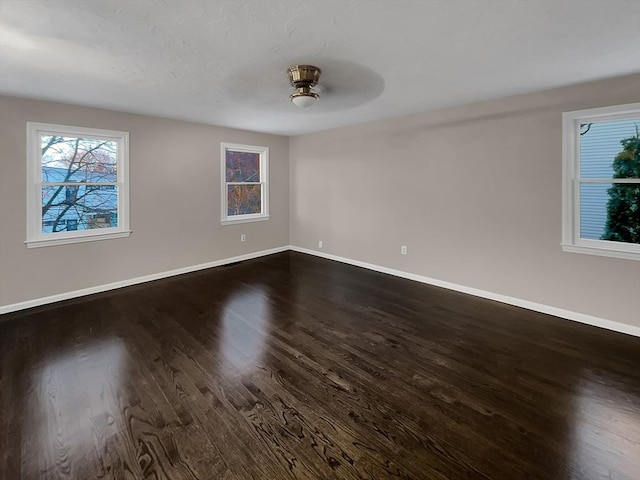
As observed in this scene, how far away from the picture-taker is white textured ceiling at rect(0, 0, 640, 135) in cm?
184

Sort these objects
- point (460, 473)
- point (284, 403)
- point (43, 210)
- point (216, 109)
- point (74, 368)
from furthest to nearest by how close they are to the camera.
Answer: point (216, 109) → point (43, 210) → point (74, 368) → point (284, 403) → point (460, 473)

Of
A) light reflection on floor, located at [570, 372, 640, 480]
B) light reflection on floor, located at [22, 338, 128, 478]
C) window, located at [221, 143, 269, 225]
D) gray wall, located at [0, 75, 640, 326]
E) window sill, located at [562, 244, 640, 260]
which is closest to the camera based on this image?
light reflection on floor, located at [570, 372, 640, 480]

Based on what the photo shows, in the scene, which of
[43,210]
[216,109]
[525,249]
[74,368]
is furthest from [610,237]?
[43,210]

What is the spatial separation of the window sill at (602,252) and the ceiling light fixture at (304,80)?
9.89 feet

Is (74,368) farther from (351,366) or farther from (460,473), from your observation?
(460,473)

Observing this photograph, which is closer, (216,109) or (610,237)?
(610,237)

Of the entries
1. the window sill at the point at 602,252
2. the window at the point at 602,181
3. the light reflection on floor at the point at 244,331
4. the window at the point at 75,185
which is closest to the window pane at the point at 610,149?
the window at the point at 602,181

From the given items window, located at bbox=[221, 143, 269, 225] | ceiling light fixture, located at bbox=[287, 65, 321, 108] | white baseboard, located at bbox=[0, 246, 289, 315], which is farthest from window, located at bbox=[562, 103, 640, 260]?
white baseboard, located at bbox=[0, 246, 289, 315]

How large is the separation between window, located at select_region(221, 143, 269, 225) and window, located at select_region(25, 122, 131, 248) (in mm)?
1604

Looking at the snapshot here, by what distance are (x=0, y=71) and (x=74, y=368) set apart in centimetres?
261

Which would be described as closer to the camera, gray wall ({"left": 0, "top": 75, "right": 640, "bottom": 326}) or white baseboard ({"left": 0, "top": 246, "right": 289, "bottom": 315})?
gray wall ({"left": 0, "top": 75, "right": 640, "bottom": 326})

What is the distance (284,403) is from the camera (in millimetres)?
1996

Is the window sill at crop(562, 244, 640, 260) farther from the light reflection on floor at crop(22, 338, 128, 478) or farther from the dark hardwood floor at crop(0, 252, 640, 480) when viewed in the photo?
the light reflection on floor at crop(22, 338, 128, 478)

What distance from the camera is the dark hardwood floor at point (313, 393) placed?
1572 mm
